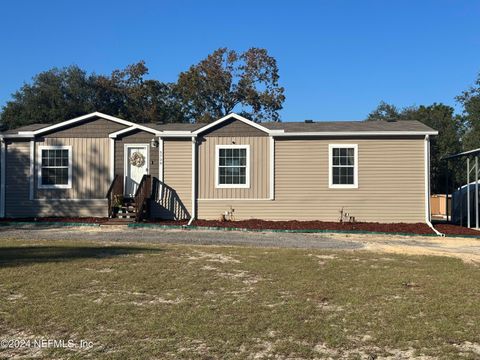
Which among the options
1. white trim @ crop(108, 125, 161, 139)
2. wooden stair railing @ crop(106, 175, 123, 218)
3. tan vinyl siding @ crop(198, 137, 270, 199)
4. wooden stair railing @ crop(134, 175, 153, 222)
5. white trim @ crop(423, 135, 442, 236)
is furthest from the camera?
white trim @ crop(108, 125, 161, 139)

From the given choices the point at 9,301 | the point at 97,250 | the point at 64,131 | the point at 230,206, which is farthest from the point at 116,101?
the point at 9,301

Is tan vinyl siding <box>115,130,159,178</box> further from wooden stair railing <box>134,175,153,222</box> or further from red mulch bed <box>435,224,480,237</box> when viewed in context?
red mulch bed <box>435,224,480,237</box>

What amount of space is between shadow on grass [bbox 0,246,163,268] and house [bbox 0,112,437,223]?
17.9 ft

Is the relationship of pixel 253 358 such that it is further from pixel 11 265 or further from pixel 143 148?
pixel 143 148

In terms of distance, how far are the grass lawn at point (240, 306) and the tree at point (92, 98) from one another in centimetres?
3457

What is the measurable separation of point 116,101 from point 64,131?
28.8 m

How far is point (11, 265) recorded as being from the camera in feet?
24.5

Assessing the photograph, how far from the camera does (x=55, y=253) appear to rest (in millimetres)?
8797

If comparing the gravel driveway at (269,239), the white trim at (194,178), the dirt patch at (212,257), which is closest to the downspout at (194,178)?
the white trim at (194,178)

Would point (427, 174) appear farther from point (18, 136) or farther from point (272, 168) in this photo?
point (18, 136)

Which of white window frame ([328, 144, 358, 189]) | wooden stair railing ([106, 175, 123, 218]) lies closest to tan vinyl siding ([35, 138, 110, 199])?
wooden stair railing ([106, 175, 123, 218])

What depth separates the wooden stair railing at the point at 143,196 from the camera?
15109 mm

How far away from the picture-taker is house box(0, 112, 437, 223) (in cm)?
1563

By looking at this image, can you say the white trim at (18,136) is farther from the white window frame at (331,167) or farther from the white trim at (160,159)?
the white window frame at (331,167)
